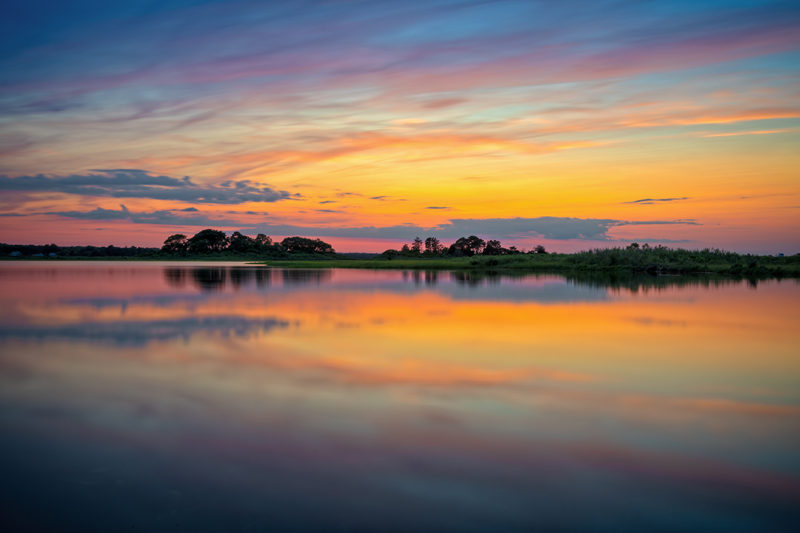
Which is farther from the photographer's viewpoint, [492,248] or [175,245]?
Result: [175,245]

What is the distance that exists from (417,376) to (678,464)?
431cm

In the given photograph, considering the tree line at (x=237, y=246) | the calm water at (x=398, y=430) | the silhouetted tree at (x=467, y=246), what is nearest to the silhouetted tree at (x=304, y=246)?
the tree line at (x=237, y=246)

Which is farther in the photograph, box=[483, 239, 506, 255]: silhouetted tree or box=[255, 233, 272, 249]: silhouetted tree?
box=[255, 233, 272, 249]: silhouetted tree

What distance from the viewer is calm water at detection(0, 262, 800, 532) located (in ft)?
13.9

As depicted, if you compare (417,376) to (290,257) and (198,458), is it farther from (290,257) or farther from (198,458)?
(290,257)

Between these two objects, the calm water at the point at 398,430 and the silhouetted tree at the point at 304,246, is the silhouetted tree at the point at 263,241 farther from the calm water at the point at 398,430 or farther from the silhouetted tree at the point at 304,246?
the calm water at the point at 398,430

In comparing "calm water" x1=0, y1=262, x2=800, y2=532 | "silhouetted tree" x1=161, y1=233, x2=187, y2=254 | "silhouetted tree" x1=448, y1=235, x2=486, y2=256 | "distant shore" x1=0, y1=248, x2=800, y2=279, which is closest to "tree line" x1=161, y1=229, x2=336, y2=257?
"silhouetted tree" x1=161, y1=233, x2=187, y2=254

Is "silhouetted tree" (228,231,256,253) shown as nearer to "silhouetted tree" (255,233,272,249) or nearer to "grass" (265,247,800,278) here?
"silhouetted tree" (255,233,272,249)

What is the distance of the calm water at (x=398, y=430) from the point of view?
425cm

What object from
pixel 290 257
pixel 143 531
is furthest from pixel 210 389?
pixel 290 257

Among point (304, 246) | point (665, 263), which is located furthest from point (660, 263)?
point (304, 246)

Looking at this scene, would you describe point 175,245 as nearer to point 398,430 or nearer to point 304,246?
point 304,246

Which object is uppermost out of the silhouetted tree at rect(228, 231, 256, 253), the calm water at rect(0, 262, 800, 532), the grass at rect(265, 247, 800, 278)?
the silhouetted tree at rect(228, 231, 256, 253)

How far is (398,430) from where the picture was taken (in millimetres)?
6039
